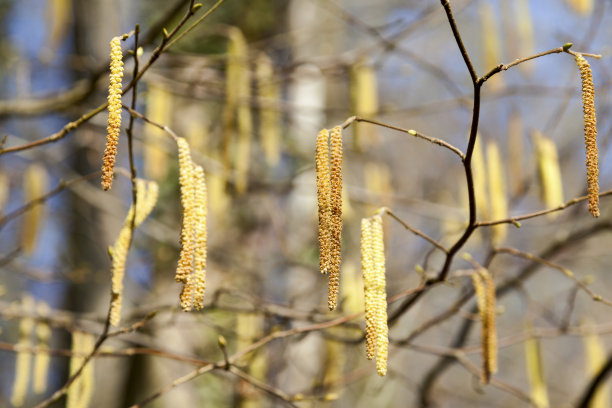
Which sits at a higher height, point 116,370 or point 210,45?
point 210,45

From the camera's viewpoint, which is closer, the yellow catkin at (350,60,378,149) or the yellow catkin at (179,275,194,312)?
the yellow catkin at (179,275,194,312)

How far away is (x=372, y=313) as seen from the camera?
0.92 m

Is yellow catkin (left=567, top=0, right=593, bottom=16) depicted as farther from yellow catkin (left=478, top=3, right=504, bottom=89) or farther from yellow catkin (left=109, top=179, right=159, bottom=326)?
yellow catkin (left=109, top=179, right=159, bottom=326)

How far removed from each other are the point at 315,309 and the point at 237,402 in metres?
1.23

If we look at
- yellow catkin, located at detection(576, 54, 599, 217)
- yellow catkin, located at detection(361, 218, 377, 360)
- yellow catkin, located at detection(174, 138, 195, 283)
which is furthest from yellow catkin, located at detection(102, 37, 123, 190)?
yellow catkin, located at detection(576, 54, 599, 217)

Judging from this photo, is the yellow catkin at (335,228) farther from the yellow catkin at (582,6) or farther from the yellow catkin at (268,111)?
the yellow catkin at (582,6)

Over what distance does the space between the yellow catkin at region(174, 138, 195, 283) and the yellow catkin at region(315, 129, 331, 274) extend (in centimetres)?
19

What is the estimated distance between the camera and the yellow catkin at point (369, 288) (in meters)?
0.90

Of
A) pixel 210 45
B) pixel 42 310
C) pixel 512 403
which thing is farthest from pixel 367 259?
pixel 512 403

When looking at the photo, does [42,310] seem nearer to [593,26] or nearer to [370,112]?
[370,112]

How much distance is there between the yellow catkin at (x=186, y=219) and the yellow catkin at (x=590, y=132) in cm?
58

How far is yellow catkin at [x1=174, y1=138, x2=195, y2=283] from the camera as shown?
0.89 metres

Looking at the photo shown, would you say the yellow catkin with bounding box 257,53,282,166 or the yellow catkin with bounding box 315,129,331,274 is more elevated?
the yellow catkin with bounding box 257,53,282,166

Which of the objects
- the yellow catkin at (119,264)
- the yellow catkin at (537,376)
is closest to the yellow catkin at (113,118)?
the yellow catkin at (119,264)
